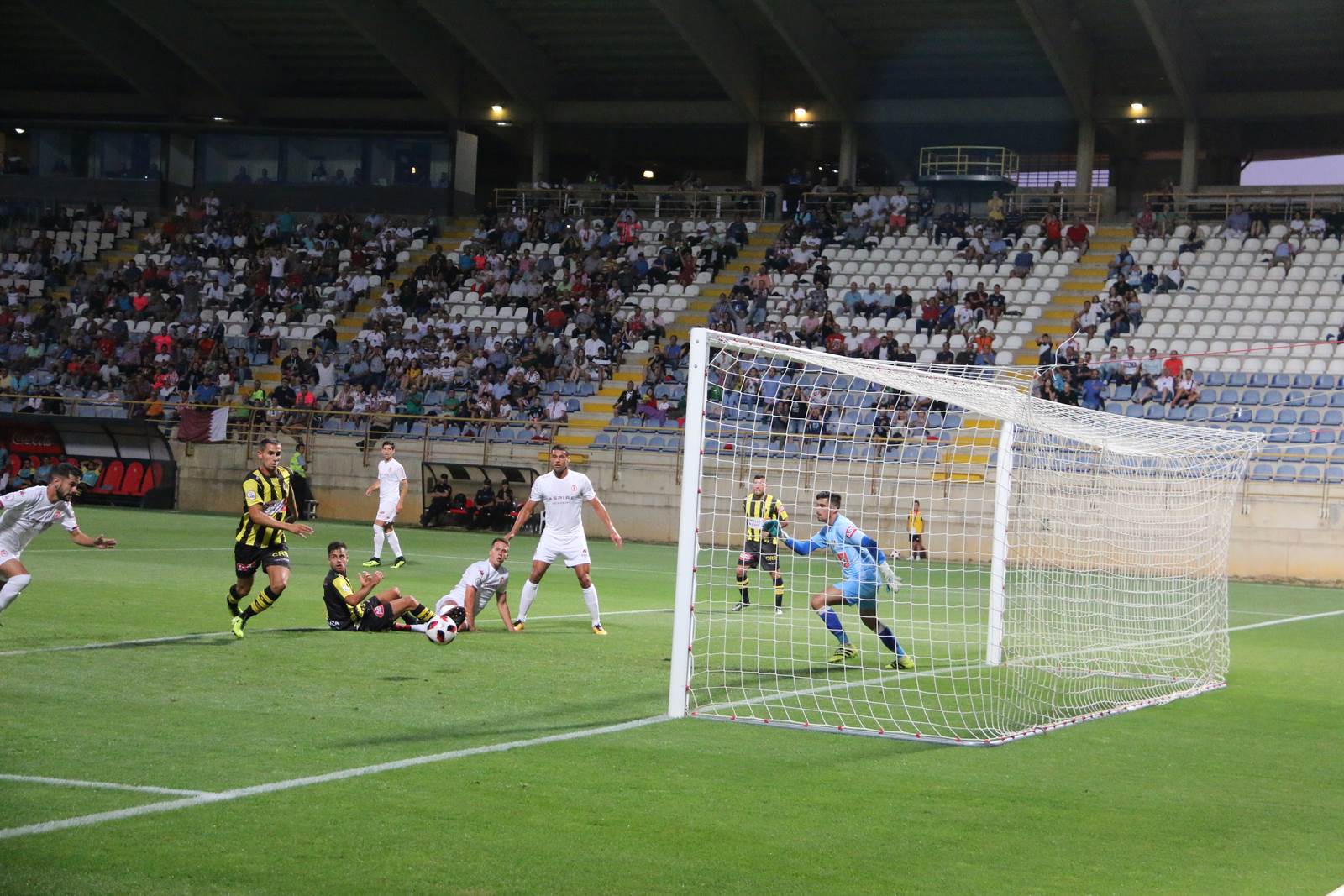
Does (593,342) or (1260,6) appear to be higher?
(1260,6)

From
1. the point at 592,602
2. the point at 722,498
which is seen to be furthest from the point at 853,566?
the point at 722,498

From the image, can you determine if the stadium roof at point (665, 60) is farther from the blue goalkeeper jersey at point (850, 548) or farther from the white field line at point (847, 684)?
the blue goalkeeper jersey at point (850, 548)

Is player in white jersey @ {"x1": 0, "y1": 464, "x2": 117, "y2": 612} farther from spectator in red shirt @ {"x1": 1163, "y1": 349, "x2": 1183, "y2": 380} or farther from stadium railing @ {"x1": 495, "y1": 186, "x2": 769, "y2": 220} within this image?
stadium railing @ {"x1": 495, "y1": 186, "x2": 769, "y2": 220}

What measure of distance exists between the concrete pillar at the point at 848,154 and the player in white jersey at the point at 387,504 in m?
21.3

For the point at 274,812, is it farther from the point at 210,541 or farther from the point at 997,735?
the point at 210,541

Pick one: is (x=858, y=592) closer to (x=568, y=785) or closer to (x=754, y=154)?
(x=568, y=785)

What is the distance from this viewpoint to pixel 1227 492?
16578 mm

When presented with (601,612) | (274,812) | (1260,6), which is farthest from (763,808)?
(1260,6)

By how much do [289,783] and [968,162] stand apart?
35148 millimetres

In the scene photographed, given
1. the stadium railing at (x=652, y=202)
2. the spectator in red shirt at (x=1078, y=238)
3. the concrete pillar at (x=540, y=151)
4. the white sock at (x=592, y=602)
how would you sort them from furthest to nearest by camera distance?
the concrete pillar at (x=540, y=151) → the stadium railing at (x=652, y=202) → the spectator in red shirt at (x=1078, y=238) → the white sock at (x=592, y=602)

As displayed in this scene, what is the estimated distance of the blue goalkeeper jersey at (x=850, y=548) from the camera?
12883mm

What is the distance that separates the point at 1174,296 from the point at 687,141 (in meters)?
17.9

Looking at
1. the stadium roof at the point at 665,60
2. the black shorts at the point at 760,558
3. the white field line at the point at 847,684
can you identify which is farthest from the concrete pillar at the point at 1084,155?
the white field line at the point at 847,684

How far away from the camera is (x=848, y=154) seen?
135 ft
